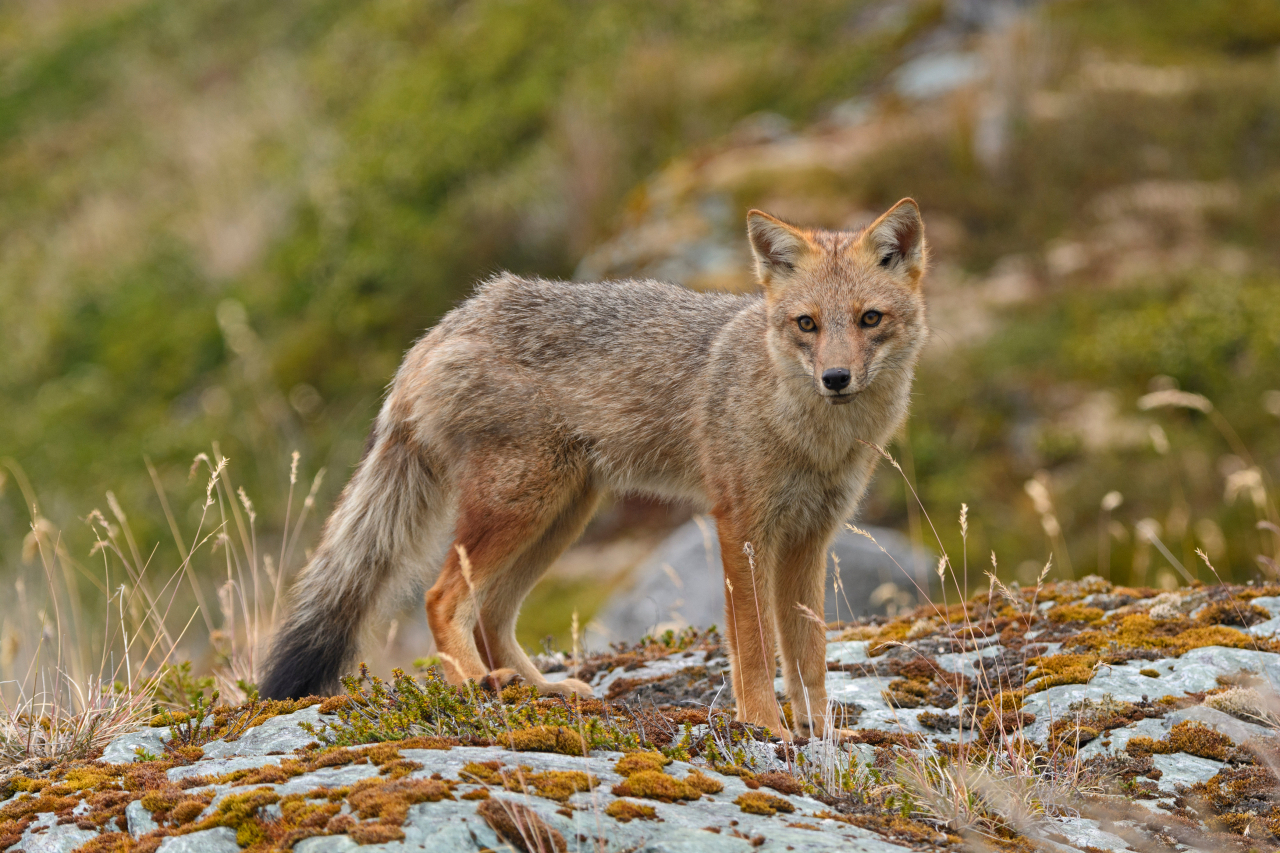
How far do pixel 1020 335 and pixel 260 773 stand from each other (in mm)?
8613

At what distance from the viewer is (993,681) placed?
14.3ft

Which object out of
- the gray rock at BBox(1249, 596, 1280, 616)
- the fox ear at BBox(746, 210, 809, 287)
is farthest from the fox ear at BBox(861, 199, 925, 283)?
the gray rock at BBox(1249, 596, 1280, 616)

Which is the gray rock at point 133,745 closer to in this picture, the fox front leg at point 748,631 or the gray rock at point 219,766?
the gray rock at point 219,766

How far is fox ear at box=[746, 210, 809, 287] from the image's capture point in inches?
191

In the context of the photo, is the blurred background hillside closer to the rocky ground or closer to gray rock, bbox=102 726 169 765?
the rocky ground

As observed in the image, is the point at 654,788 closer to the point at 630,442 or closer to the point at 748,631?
the point at 748,631

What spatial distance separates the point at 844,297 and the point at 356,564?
257cm

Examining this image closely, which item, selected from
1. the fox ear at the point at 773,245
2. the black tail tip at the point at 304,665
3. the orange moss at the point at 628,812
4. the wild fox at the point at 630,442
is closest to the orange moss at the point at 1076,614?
the wild fox at the point at 630,442

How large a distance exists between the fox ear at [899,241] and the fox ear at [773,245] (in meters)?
0.32

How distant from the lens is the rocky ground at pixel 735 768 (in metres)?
2.54

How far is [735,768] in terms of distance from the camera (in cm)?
307

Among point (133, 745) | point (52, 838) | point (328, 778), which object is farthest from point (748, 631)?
point (52, 838)

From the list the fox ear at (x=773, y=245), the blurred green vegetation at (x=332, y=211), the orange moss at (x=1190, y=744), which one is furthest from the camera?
the blurred green vegetation at (x=332, y=211)

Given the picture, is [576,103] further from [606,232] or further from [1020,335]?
[1020,335]
